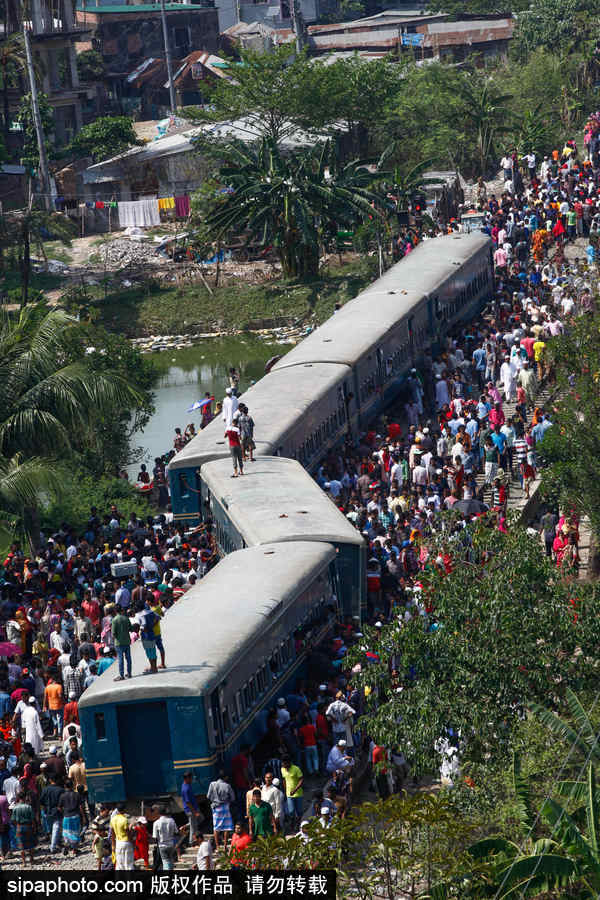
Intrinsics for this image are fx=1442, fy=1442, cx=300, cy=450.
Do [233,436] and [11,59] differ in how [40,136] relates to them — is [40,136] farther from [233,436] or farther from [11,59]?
[233,436]

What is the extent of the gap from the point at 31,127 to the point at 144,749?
5116cm

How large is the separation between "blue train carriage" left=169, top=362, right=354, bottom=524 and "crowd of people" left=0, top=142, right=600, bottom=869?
46 cm

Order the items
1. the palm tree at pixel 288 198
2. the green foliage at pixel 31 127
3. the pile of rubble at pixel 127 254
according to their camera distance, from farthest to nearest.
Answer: the green foliage at pixel 31 127 → the pile of rubble at pixel 127 254 → the palm tree at pixel 288 198

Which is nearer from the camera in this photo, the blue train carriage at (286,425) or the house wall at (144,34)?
the blue train carriage at (286,425)

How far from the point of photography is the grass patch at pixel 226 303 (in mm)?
50344

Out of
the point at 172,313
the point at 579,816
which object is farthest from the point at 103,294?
the point at 579,816

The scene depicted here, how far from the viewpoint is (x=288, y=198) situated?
48.2 meters

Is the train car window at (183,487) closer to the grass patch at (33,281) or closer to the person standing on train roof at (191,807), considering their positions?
the person standing on train roof at (191,807)

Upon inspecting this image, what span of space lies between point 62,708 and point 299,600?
376 centimetres

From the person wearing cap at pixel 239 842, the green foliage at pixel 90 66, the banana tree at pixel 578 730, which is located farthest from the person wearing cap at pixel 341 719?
the green foliage at pixel 90 66

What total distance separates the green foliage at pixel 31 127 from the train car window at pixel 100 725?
47080mm

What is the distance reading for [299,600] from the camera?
21.1 metres

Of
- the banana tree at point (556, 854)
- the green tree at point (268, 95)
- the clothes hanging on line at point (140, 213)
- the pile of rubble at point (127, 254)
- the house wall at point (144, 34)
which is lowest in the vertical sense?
the banana tree at point (556, 854)

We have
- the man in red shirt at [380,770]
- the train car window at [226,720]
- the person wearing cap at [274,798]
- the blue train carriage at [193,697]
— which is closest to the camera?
the person wearing cap at [274,798]
